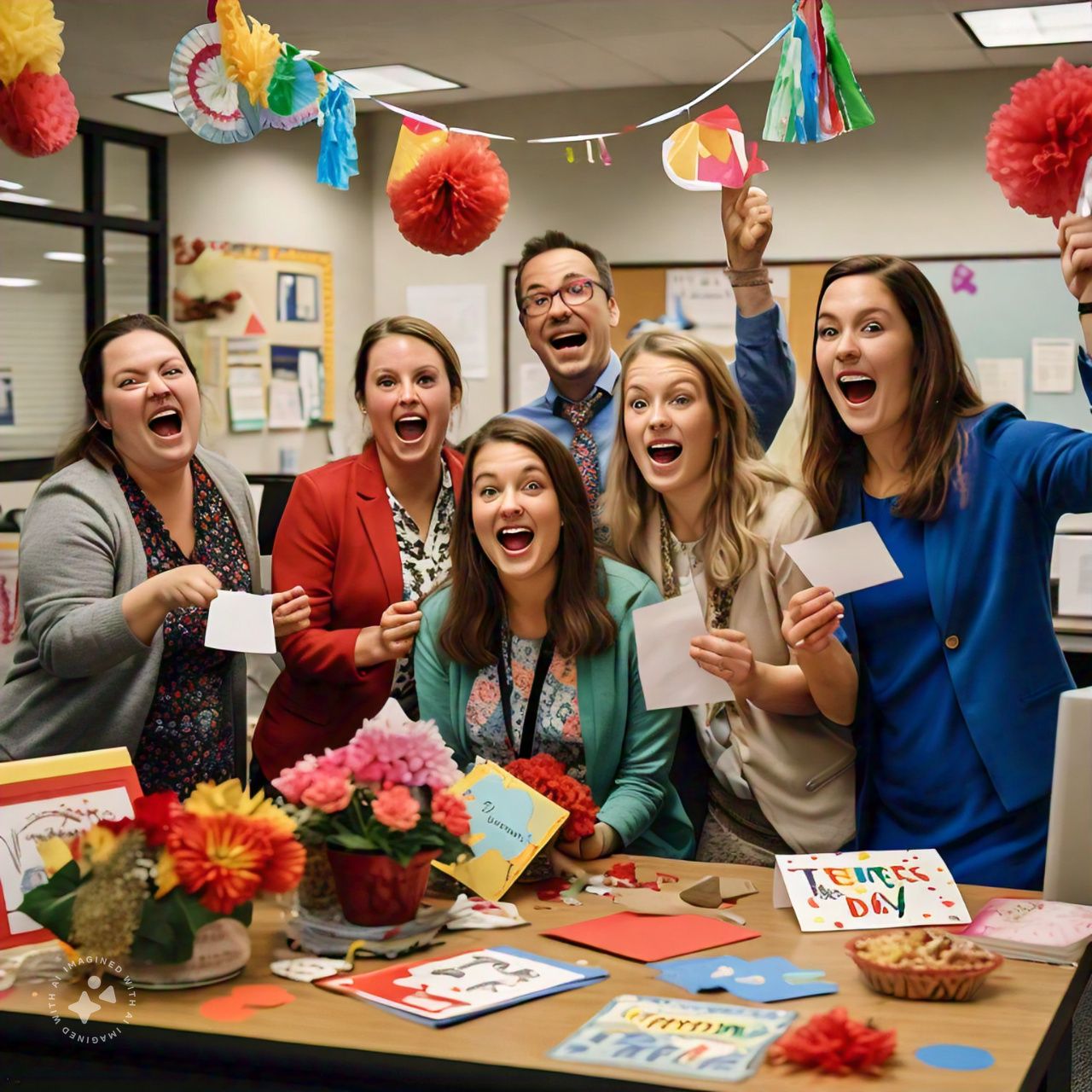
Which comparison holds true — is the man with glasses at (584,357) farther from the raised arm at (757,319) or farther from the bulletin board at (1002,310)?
the bulletin board at (1002,310)

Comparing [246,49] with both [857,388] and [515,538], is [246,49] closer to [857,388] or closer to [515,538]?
[515,538]

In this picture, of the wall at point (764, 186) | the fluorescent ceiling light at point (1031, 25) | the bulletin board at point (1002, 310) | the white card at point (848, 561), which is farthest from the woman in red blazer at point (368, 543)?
the bulletin board at point (1002, 310)

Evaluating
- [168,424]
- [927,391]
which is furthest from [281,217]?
[927,391]

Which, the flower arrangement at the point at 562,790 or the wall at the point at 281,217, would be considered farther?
the wall at the point at 281,217

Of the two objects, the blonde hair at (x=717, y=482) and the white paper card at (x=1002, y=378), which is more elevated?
the white paper card at (x=1002, y=378)

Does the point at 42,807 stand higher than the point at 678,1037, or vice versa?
the point at 42,807

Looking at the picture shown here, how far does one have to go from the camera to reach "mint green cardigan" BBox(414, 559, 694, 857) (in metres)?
2.19

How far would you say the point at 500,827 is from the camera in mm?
1948

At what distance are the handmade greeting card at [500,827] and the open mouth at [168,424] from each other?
2.89 ft

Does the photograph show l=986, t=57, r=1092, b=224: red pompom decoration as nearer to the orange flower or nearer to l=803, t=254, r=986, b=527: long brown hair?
l=803, t=254, r=986, b=527: long brown hair

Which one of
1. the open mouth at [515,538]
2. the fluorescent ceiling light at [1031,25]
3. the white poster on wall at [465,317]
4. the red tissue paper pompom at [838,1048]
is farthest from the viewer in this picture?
the white poster on wall at [465,317]

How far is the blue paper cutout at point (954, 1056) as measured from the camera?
4.46ft

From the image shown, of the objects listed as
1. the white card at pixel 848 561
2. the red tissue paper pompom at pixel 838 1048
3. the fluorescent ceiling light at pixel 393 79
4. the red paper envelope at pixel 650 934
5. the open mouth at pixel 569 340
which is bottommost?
the red paper envelope at pixel 650 934

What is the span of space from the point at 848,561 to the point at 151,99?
5167 millimetres
